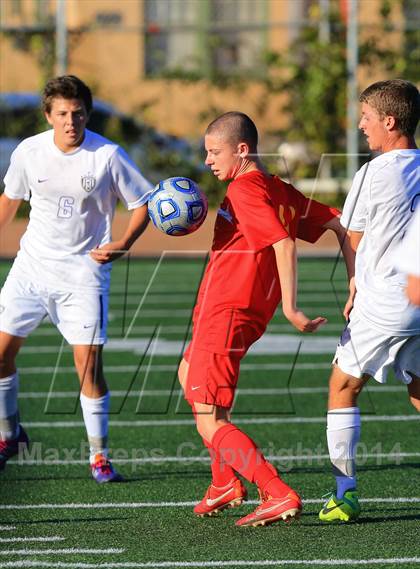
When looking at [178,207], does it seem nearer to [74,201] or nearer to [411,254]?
[74,201]

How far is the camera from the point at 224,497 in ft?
18.2

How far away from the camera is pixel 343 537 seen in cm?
524

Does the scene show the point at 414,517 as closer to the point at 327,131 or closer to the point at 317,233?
the point at 317,233

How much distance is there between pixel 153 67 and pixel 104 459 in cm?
1714

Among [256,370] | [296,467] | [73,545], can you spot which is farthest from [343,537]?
[256,370]

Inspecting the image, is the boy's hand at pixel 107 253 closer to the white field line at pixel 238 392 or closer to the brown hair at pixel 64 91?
the brown hair at pixel 64 91

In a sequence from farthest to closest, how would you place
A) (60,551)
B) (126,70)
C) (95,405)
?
(126,70) < (95,405) < (60,551)

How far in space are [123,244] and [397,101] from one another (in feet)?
5.59

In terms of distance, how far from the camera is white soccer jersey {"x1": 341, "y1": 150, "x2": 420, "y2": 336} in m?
5.27

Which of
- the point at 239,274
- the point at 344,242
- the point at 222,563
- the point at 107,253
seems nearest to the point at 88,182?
the point at 107,253

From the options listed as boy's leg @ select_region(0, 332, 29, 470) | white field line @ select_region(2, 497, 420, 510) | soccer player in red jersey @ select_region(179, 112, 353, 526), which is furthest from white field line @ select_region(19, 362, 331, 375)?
soccer player in red jersey @ select_region(179, 112, 353, 526)

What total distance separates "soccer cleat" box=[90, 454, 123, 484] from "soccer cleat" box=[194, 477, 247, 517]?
973 millimetres

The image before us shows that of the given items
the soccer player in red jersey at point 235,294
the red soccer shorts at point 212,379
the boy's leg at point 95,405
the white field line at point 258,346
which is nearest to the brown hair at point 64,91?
the soccer player in red jersey at point 235,294

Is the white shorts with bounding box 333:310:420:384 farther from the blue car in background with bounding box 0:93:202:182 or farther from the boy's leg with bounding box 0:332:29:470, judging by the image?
the blue car in background with bounding box 0:93:202:182
